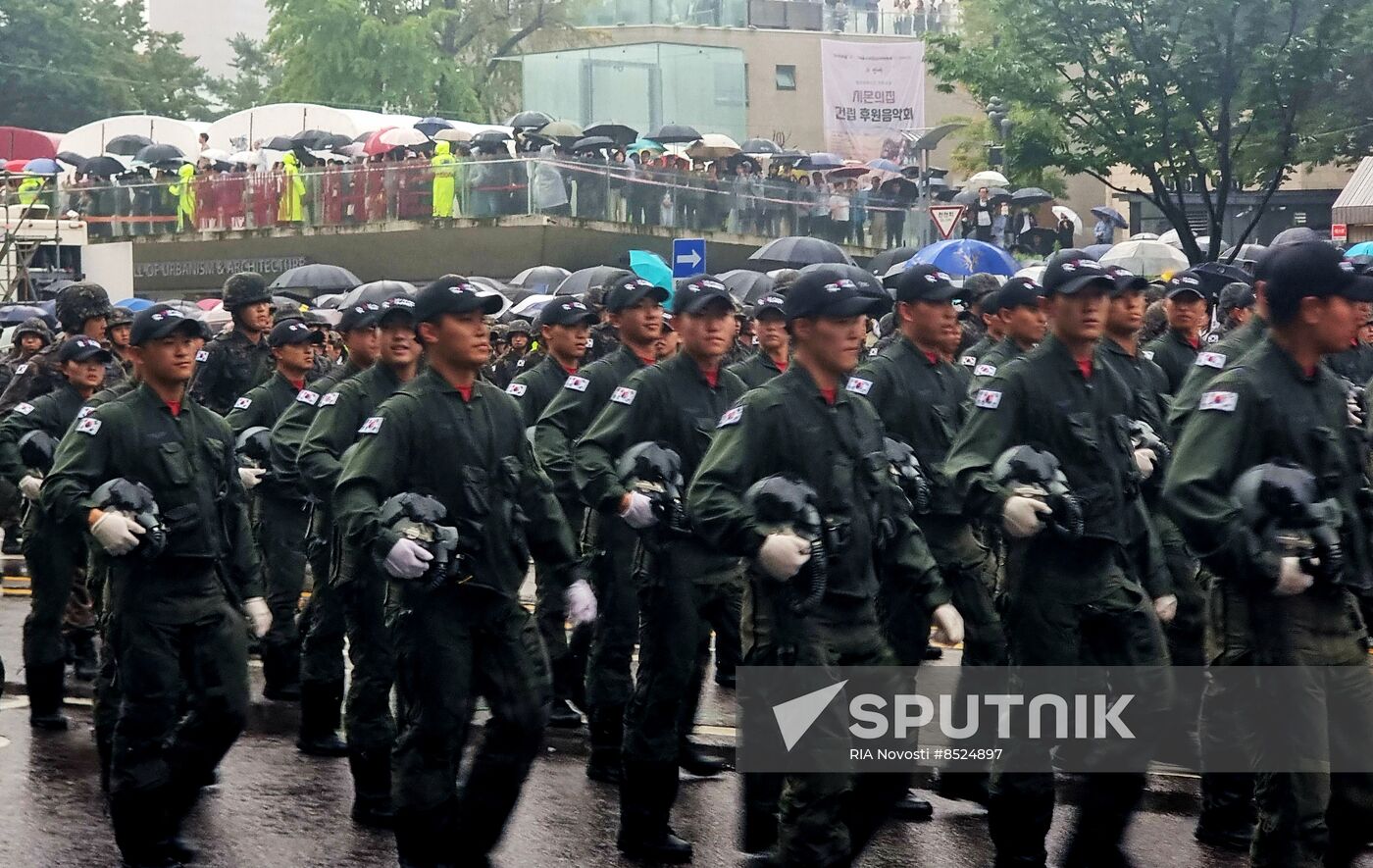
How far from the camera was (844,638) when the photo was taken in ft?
20.8

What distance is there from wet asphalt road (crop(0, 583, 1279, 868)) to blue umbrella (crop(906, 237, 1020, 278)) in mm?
12717

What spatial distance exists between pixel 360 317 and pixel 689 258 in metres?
11.8

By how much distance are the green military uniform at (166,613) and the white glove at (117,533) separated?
24 centimetres

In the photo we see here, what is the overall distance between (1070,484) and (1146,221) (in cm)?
4032

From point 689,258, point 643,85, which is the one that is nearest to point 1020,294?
point 689,258

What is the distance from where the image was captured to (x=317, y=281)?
86.0ft

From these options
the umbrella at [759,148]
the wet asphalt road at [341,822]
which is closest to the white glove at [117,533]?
the wet asphalt road at [341,822]

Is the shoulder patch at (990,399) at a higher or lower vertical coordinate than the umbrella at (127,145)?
lower

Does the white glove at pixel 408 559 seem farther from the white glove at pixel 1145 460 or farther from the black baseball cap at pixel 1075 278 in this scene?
the white glove at pixel 1145 460

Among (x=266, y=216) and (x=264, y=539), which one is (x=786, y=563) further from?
(x=266, y=216)

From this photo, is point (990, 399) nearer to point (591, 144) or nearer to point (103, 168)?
point (591, 144)

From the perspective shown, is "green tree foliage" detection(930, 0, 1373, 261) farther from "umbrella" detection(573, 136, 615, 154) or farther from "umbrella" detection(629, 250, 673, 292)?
"umbrella" detection(573, 136, 615, 154)

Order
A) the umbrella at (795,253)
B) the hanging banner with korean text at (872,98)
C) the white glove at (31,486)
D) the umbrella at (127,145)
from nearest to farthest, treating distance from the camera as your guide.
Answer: the white glove at (31,486), the umbrella at (795,253), the umbrella at (127,145), the hanging banner with korean text at (872,98)

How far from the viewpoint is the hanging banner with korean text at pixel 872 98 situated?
47.9m
